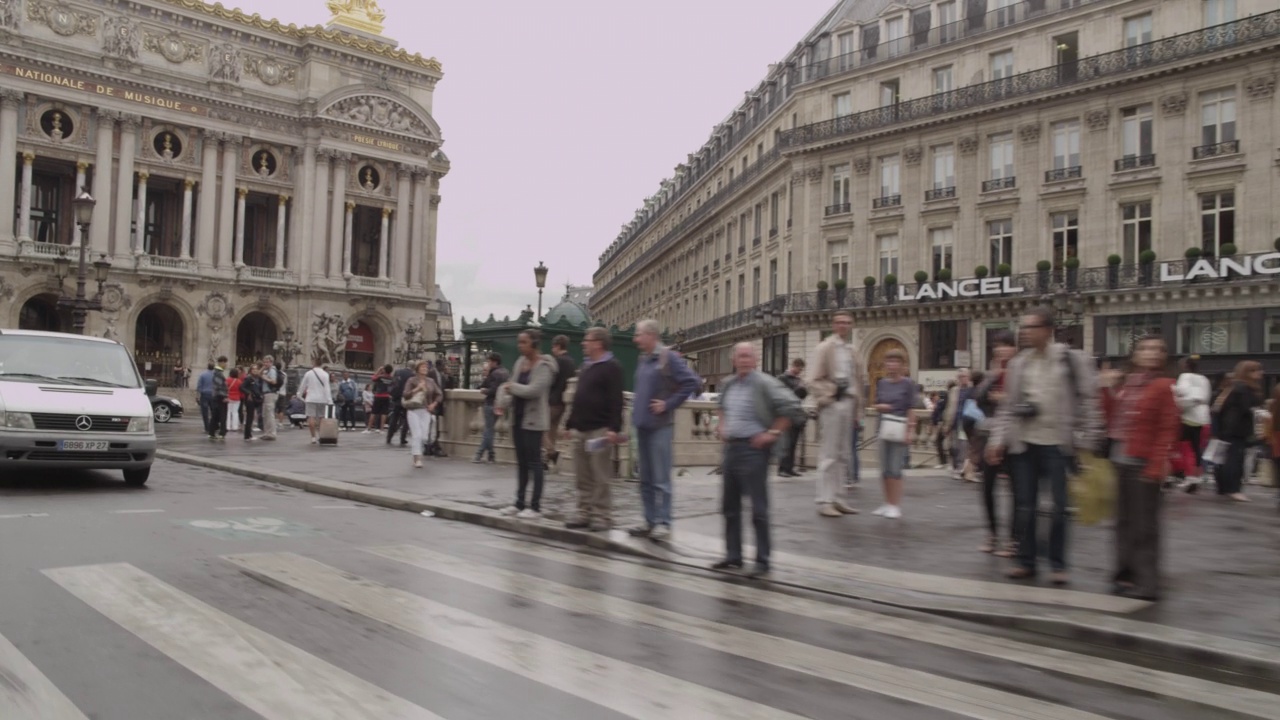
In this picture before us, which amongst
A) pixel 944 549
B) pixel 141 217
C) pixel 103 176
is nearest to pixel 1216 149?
pixel 944 549

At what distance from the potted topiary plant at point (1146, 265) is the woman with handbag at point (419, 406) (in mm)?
27165

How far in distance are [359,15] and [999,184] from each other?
136 feet

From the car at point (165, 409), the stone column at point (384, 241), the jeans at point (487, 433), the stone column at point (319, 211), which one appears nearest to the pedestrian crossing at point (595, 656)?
the jeans at point (487, 433)

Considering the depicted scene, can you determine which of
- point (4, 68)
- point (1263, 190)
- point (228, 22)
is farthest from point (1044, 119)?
point (4, 68)

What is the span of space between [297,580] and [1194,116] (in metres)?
35.5

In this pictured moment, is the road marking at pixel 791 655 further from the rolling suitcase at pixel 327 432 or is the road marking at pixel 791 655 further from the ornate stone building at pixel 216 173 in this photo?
the ornate stone building at pixel 216 173

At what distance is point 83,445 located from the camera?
1052 centimetres

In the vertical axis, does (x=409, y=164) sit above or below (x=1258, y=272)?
above

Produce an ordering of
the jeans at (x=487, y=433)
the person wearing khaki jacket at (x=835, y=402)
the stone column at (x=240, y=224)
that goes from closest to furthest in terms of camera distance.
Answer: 1. the person wearing khaki jacket at (x=835, y=402)
2. the jeans at (x=487, y=433)
3. the stone column at (x=240, y=224)

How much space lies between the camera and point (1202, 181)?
32875 mm

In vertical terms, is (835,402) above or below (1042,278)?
below

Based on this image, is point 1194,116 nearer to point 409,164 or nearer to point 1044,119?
point 1044,119

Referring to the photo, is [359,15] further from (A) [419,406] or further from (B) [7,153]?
(A) [419,406]

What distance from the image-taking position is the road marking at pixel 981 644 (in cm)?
441
